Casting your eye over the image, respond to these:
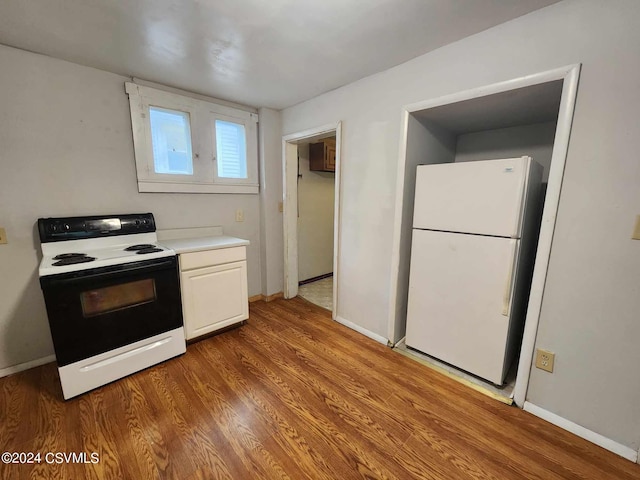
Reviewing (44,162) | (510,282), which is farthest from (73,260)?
(510,282)

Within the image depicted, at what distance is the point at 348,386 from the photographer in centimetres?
176

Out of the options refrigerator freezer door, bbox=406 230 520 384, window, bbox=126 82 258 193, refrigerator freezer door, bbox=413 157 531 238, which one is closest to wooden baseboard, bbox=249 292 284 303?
window, bbox=126 82 258 193

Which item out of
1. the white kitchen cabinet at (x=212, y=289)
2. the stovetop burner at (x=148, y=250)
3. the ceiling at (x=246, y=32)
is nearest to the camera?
the ceiling at (x=246, y=32)

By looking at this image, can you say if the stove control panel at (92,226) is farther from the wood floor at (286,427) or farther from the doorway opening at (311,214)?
the doorway opening at (311,214)

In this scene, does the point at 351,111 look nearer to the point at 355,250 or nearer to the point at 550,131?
the point at 355,250

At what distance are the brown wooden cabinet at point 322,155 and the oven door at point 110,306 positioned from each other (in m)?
2.23

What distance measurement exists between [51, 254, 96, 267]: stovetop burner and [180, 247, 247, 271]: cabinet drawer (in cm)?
57

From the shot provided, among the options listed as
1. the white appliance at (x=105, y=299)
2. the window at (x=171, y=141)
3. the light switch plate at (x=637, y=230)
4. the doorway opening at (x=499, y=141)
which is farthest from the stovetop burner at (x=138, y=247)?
the light switch plate at (x=637, y=230)

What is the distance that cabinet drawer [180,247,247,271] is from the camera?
208 cm

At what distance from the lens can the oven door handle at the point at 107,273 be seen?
1484 millimetres

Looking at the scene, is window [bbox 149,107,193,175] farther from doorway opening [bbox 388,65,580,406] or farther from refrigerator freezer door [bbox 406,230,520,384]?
refrigerator freezer door [bbox 406,230,520,384]

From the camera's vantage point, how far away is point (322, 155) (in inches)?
135

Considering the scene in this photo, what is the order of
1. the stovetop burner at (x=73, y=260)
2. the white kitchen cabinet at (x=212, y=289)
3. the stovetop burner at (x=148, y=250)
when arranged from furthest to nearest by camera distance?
the white kitchen cabinet at (x=212, y=289) → the stovetop burner at (x=148, y=250) → the stovetop burner at (x=73, y=260)

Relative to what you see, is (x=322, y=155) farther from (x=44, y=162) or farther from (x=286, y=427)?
(x=286, y=427)
